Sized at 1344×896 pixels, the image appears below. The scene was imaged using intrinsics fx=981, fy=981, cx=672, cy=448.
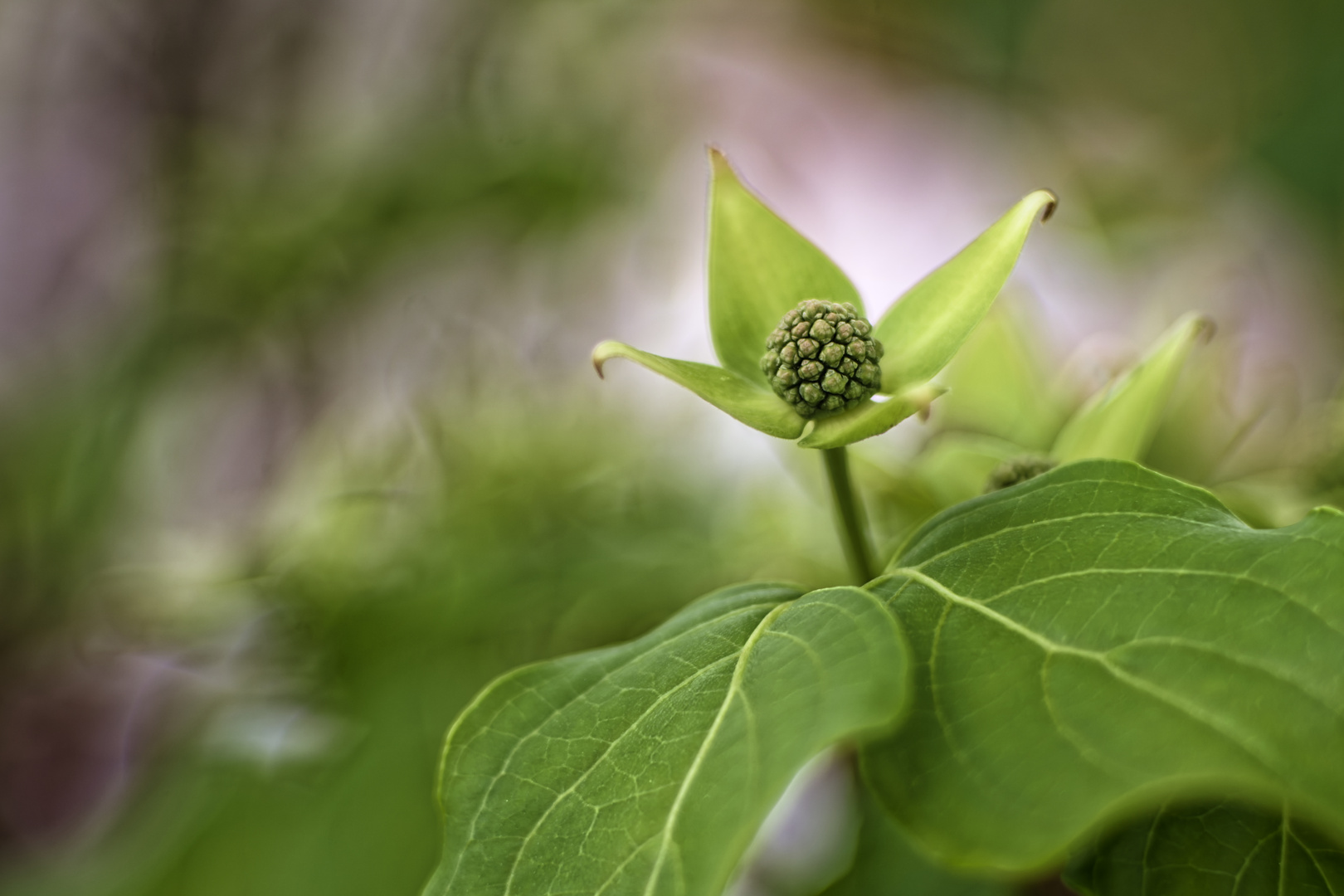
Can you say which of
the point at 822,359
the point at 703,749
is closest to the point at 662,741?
the point at 703,749

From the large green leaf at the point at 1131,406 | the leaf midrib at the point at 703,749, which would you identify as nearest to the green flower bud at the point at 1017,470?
the large green leaf at the point at 1131,406

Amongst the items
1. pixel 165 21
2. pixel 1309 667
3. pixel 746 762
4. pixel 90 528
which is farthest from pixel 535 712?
pixel 165 21

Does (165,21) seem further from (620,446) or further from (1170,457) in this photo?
(1170,457)

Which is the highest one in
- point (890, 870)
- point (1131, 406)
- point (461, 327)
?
point (1131, 406)

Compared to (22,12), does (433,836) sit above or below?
below

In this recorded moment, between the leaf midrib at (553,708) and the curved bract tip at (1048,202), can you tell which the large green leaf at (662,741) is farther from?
the curved bract tip at (1048,202)

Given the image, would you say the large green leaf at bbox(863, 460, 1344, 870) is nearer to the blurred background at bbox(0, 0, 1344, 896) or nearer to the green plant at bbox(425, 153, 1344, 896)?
the green plant at bbox(425, 153, 1344, 896)

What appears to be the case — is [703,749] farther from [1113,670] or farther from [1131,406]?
[1131,406]
